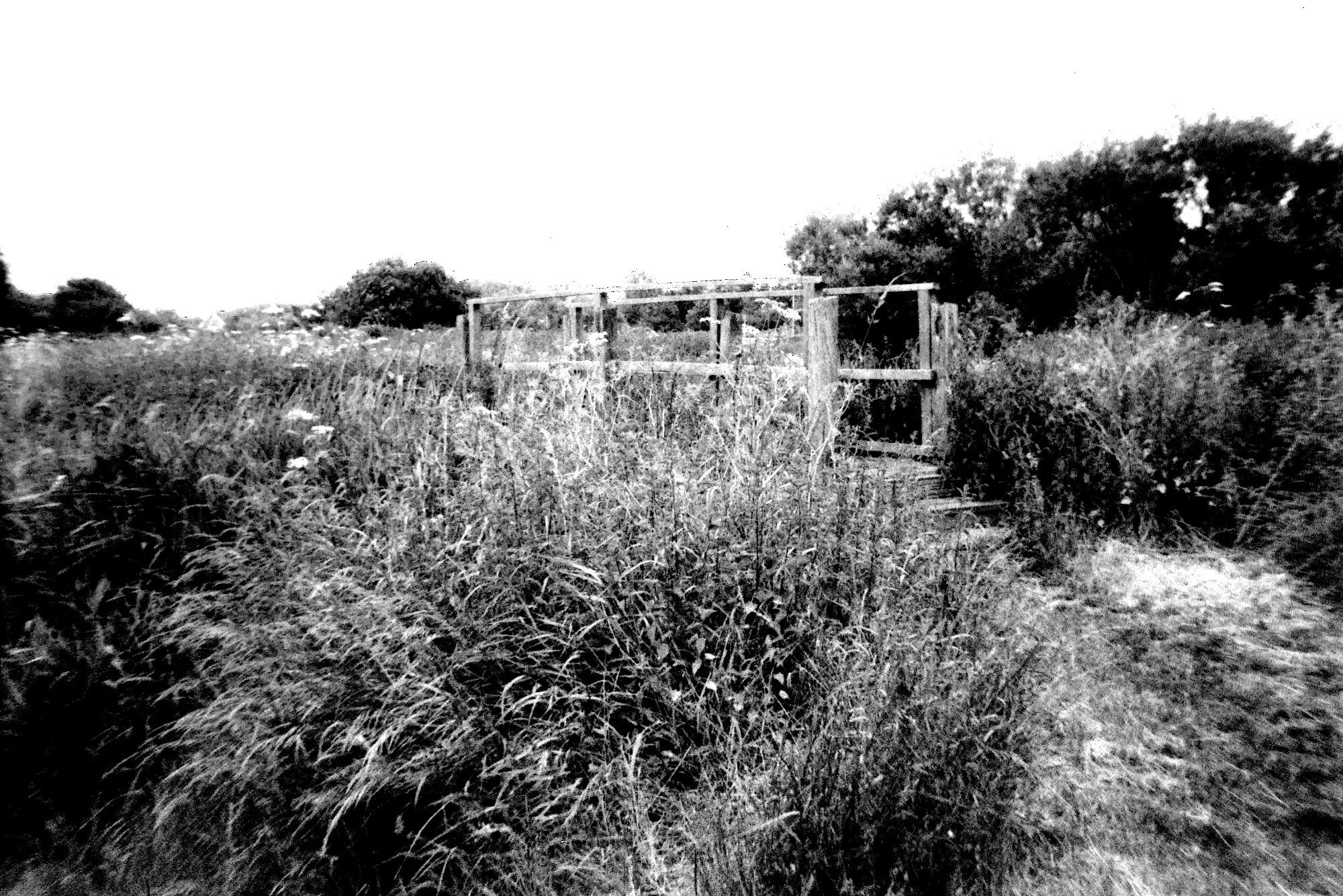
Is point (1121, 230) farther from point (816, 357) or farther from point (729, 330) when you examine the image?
point (816, 357)

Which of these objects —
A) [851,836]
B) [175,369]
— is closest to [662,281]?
[175,369]

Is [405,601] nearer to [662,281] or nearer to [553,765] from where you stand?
[553,765]

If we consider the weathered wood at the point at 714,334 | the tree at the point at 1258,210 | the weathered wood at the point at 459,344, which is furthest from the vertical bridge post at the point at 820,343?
the tree at the point at 1258,210

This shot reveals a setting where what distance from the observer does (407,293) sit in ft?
68.9

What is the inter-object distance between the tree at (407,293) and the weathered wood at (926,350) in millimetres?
15194

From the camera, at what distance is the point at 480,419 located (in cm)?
438

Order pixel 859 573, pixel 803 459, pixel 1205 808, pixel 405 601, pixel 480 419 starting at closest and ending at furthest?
pixel 1205 808 < pixel 405 601 < pixel 859 573 < pixel 803 459 < pixel 480 419

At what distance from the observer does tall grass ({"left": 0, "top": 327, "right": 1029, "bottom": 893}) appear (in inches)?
99.4

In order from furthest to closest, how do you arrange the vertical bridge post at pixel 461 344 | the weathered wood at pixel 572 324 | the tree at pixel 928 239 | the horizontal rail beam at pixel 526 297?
the tree at pixel 928 239
the vertical bridge post at pixel 461 344
the weathered wood at pixel 572 324
the horizontal rail beam at pixel 526 297

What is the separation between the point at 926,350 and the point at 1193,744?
431 centimetres

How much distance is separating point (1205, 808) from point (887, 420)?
19.7 feet

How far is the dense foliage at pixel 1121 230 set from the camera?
1662cm

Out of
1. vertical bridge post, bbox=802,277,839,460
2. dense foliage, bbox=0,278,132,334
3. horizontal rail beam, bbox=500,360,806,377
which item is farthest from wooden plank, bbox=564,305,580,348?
dense foliage, bbox=0,278,132,334

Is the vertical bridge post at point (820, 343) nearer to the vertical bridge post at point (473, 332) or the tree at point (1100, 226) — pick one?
the vertical bridge post at point (473, 332)
